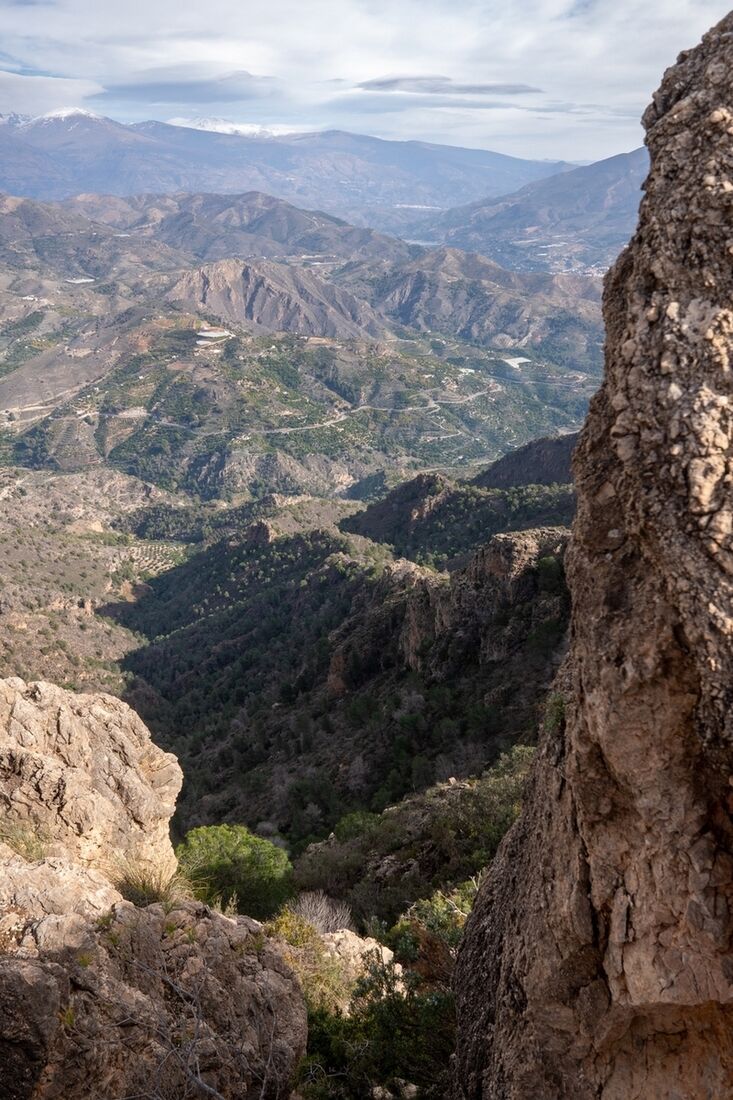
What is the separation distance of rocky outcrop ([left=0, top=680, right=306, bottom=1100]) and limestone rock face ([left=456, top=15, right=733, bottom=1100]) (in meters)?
5.86

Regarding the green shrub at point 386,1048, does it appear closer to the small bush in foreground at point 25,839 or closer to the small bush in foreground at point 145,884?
the small bush in foreground at point 145,884

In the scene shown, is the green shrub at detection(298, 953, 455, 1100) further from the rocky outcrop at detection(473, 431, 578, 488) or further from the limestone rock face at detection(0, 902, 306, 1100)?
the rocky outcrop at detection(473, 431, 578, 488)

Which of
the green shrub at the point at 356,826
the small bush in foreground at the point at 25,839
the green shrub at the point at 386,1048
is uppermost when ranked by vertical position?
the small bush in foreground at the point at 25,839

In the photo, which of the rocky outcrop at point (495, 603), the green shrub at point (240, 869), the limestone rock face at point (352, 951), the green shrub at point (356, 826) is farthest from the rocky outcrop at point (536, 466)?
the limestone rock face at point (352, 951)

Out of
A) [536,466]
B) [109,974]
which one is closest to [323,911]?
[109,974]

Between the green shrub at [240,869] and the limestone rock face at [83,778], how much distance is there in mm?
2922

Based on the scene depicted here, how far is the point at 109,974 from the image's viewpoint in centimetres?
1127

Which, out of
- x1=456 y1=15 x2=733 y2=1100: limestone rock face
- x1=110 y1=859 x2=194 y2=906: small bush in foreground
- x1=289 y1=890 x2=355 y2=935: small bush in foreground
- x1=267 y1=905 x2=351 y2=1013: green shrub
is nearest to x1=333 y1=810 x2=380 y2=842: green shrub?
x1=289 y1=890 x2=355 y2=935: small bush in foreground

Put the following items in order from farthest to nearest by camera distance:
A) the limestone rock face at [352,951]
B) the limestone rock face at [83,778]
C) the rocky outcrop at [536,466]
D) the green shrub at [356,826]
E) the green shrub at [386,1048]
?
1. the rocky outcrop at [536,466]
2. the green shrub at [356,826]
3. the limestone rock face at [352,951]
4. the limestone rock face at [83,778]
5. the green shrub at [386,1048]

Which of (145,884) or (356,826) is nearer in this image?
(145,884)

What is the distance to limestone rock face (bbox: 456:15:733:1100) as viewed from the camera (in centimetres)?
624

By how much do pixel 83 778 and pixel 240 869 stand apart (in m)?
8.47

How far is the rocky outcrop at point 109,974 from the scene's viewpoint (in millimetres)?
9845

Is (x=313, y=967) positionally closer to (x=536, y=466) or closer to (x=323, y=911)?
(x=323, y=911)
